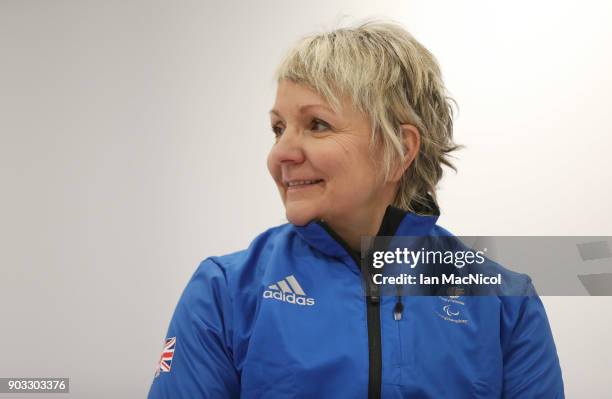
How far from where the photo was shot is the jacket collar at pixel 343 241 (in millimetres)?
1162

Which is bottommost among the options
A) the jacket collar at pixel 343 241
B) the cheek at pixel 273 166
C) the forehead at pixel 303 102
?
the jacket collar at pixel 343 241

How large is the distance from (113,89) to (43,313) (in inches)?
30.6

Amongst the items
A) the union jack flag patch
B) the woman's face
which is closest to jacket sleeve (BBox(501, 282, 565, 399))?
the woman's face

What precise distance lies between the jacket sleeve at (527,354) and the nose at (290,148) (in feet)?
1.54

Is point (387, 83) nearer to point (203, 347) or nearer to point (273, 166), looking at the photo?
point (273, 166)

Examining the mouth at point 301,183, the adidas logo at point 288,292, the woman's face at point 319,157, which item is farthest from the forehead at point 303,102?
the adidas logo at point 288,292

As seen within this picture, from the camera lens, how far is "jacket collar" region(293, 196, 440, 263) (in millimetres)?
1162

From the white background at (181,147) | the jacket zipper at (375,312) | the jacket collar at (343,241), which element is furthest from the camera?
the white background at (181,147)

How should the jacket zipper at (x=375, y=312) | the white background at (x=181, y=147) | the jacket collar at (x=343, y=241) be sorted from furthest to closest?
the white background at (x=181, y=147)
the jacket collar at (x=343, y=241)
the jacket zipper at (x=375, y=312)

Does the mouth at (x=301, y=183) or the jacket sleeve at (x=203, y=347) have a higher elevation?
the mouth at (x=301, y=183)

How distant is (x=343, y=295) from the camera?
3.72ft

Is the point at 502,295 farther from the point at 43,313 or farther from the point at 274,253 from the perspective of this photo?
the point at 43,313

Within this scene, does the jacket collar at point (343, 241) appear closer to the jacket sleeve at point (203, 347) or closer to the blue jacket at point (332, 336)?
the blue jacket at point (332, 336)

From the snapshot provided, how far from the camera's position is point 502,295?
1.21 metres
